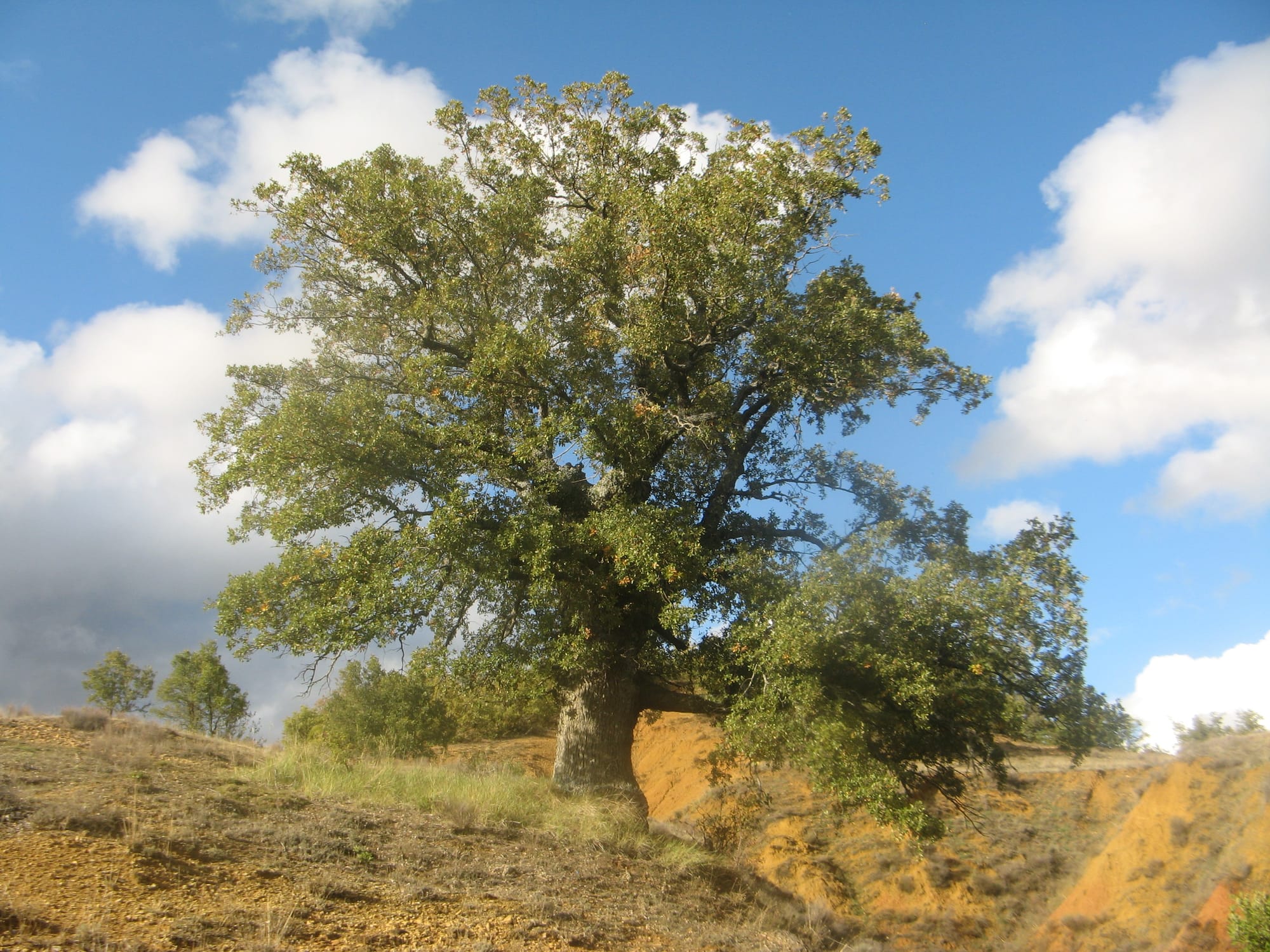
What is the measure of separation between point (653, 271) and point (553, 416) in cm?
310

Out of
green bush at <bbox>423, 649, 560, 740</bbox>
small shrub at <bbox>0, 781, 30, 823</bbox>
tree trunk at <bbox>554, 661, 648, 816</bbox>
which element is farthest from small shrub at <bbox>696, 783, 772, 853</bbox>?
small shrub at <bbox>0, 781, 30, 823</bbox>

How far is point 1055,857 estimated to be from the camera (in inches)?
799

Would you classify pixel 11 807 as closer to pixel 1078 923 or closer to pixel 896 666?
pixel 896 666

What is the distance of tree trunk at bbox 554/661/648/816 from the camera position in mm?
12922

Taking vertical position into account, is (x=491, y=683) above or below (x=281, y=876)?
above

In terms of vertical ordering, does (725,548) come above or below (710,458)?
below

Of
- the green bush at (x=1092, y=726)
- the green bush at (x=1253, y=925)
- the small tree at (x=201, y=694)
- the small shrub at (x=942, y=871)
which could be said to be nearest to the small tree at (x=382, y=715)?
the small tree at (x=201, y=694)

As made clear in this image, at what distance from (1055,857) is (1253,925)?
9.48 meters

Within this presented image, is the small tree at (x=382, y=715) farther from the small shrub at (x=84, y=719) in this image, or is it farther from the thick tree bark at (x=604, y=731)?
the thick tree bark at (x=604, y=731)

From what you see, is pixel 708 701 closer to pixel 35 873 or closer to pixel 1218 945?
pixel 35 873

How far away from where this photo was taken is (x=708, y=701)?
13.3 metres

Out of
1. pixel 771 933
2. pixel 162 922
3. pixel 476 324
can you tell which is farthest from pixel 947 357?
pixel 162 922

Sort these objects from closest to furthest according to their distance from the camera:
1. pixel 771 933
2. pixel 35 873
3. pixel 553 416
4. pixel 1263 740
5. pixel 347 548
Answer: pixel 35 873
pixel 771 933
pixel 347 548
pixel 553 416
pixel 1263 740

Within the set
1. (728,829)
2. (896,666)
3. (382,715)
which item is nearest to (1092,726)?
(896,666)
